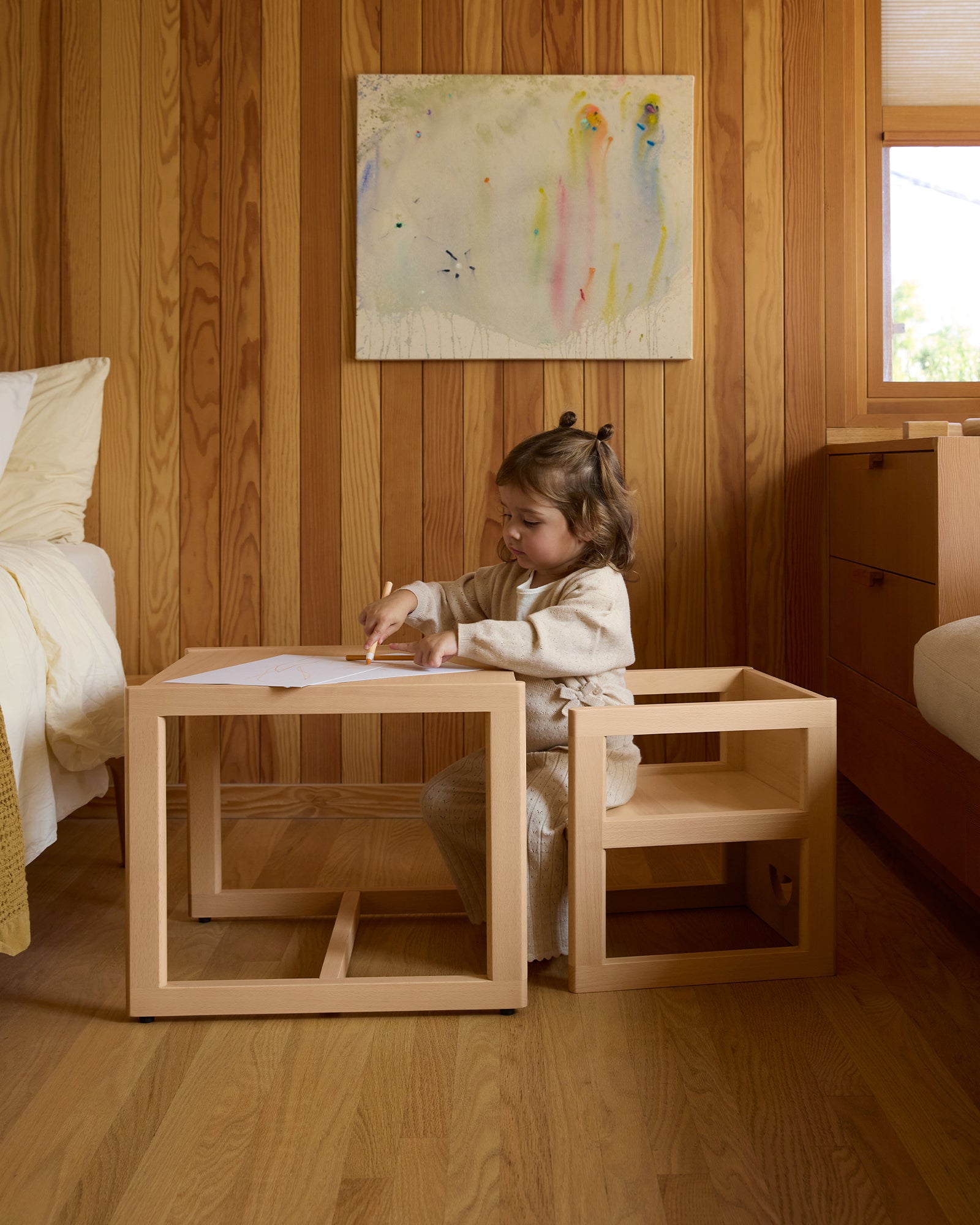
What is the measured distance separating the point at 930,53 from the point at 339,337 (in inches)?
52.5

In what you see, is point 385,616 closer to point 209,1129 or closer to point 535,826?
point 535,826

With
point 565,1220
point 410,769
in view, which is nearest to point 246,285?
point 410,769

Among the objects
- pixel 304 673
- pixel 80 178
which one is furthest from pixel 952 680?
pixel 80 178

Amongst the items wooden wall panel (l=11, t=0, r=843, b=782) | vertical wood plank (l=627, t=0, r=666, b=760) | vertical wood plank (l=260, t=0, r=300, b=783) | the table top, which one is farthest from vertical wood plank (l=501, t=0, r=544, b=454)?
the table top

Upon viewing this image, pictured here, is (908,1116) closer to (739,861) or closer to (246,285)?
(739,861)

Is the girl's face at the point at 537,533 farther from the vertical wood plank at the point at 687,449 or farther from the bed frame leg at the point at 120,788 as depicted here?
the bed frame leg at the point at 120,788

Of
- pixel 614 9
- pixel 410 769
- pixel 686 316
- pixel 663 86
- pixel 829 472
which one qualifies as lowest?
pixel 410 769

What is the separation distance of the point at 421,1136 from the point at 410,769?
1177mm

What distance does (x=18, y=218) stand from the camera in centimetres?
214

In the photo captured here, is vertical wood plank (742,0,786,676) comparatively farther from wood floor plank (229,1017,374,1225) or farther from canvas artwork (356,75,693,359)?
wood floor plank (229,1017,374,1225)

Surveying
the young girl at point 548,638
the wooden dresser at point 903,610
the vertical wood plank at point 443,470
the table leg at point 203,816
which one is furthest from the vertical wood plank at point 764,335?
the table leg at point 203,816

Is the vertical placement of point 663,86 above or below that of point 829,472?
above

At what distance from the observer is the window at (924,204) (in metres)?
2.18

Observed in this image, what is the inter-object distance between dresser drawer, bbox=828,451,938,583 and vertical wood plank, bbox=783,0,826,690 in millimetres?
55
